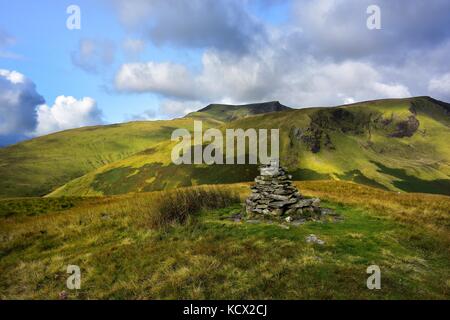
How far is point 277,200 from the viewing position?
23.8 m

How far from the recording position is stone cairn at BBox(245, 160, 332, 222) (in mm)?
23031

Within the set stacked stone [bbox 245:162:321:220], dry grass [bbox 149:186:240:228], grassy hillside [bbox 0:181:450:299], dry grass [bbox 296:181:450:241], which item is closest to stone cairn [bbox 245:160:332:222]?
stacked stone [bbox 245:162:321:220]

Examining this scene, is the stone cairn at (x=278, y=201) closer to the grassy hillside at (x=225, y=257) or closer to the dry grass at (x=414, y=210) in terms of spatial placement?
the grassy hillside at (x=225, y=257)

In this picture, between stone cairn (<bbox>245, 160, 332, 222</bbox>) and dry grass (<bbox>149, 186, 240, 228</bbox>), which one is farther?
stone cairn (<bbox>245, 160, 332, 222</bbox>)

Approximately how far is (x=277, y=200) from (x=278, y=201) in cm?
16

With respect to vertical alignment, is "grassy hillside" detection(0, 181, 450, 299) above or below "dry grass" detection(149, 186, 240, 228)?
below

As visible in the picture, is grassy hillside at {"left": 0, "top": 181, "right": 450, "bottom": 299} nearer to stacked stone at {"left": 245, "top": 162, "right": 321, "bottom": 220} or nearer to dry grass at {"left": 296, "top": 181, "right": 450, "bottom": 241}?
dry grass at {"left": 296, "top": 181, "right": 450, "bottom": 241}

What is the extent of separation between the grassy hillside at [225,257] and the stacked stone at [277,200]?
2193 millimetres

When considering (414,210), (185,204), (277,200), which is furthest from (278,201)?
(414,210)

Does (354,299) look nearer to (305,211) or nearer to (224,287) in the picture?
(224,287)

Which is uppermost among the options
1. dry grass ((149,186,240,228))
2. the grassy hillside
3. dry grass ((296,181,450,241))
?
dry grass ((149,186,240,228))

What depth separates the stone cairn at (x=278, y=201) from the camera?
23.0m

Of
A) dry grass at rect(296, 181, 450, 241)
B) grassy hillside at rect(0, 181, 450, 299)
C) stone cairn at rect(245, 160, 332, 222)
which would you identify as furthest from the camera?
stone cairn at rect(245, 160, 332, 222)
